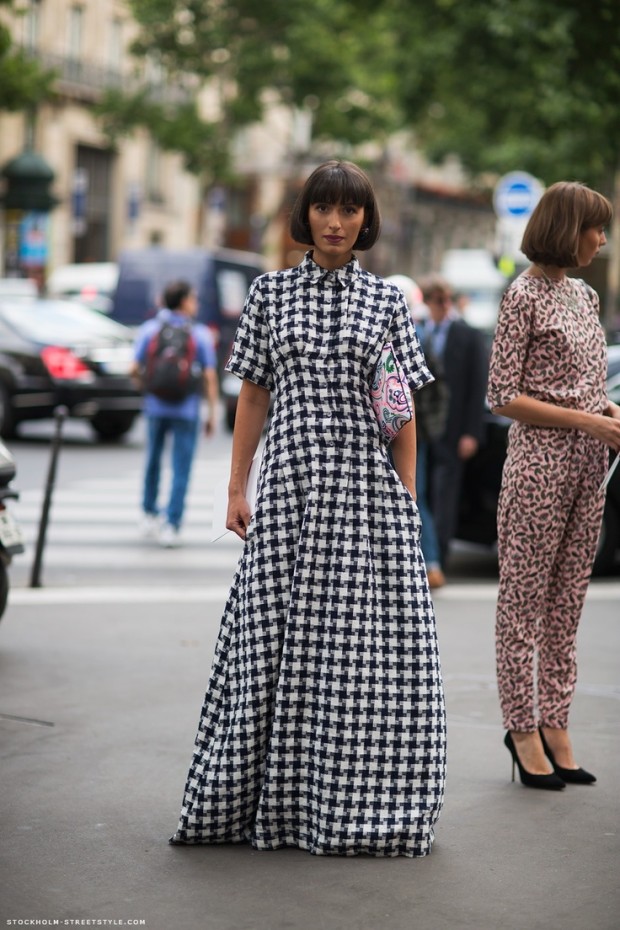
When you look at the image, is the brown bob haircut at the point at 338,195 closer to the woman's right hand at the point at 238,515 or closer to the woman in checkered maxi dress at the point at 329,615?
the woman in checkered maxi dress at the point at 329,615

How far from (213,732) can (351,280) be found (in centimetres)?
129

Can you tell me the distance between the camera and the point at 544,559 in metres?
5.09

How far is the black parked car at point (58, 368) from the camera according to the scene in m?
17.8

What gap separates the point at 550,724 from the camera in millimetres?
5203

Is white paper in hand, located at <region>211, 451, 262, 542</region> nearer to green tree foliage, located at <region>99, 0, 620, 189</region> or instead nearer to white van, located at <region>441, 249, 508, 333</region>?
green tree foliage, located at <region>99, 0, 620, 189</region>

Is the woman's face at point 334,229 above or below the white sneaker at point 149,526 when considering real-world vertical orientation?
above

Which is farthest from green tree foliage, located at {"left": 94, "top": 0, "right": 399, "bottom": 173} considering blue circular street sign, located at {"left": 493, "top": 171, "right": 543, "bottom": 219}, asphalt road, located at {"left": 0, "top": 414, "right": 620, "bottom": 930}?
asphalt road, located at {"left": 0, "top": 414, "right": 620, "bottom": 930}

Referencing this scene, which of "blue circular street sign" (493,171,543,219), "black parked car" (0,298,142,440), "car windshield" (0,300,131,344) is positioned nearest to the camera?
"black parked car" (0,298,142,440)

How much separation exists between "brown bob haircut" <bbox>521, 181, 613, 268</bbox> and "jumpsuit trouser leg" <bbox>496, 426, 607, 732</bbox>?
560 mm

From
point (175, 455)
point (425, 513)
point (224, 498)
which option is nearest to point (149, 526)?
point (175, 455)

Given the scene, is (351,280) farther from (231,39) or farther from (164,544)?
(231,39)

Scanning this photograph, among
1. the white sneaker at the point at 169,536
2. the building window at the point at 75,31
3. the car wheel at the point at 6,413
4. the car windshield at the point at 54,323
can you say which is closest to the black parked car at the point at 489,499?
the white sneaker at the point at 169,536

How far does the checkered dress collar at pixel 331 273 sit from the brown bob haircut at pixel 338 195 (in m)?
0.06

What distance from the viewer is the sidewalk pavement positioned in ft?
12.6
